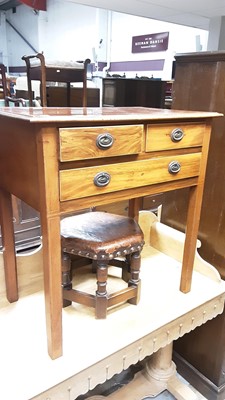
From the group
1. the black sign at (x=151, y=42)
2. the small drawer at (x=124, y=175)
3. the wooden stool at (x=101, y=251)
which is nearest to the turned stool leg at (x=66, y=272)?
the wooden stool at (x=101, y=251)

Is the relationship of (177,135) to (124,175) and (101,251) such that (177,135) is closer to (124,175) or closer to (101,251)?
(124,175)

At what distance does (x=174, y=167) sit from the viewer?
999 mm

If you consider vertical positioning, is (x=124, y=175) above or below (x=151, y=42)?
below

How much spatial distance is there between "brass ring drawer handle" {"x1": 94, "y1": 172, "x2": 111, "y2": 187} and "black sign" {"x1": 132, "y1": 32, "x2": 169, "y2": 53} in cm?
611

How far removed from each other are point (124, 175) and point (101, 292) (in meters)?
0.41

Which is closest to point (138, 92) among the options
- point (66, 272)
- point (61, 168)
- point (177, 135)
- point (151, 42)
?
point (177, 135)

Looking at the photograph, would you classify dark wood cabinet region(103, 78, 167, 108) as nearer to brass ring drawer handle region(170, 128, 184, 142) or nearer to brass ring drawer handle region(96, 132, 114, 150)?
brass ring drawer handle region(170, 128, 184, 142)

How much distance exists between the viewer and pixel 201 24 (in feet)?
15.2

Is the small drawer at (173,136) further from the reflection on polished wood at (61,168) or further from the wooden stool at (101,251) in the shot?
the wooden stool at (101,251)

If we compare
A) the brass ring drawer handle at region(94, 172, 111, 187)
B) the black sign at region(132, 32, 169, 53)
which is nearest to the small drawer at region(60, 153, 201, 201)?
the brass ring drawer handle at region(94, 172, 111, 187)

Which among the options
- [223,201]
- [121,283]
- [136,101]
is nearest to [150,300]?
[121,283]

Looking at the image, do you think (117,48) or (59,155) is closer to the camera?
(59,155)

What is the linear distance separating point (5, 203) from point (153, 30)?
6320 millimetres

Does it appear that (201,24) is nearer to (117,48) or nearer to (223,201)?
(117,48)
